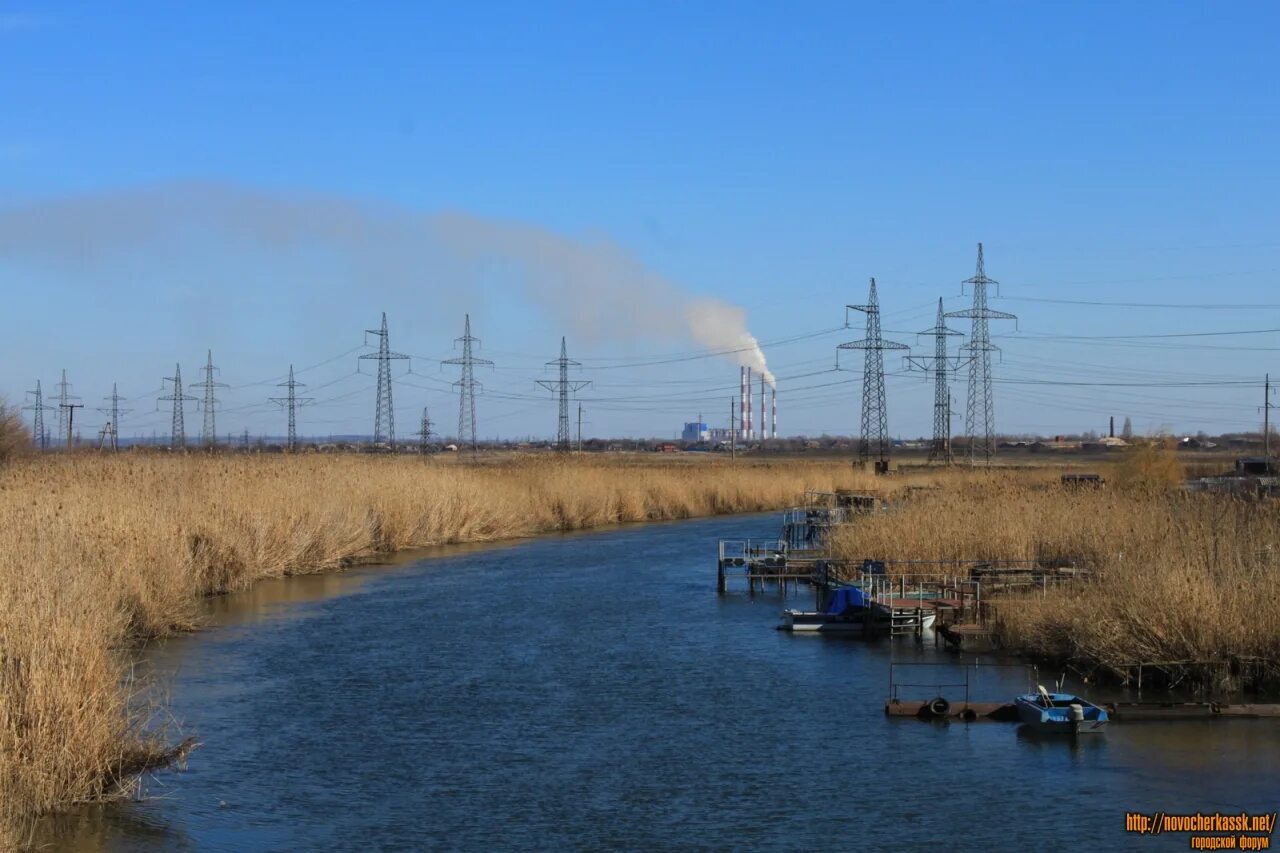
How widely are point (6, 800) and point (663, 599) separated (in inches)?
770

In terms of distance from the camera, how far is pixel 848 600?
1038 inches

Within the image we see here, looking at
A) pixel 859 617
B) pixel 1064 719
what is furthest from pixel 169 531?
pixel 1064 719

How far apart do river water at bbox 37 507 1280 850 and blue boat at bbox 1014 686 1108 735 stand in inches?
9.9

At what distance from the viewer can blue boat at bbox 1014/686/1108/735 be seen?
1672 cm

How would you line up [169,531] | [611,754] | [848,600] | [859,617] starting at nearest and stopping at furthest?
[611,754], [169,531], [859,617], [848,600]

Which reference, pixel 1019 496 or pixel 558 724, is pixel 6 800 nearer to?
pixel 558 724

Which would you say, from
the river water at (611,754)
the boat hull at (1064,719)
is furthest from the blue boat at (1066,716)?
the river water at (611,754)

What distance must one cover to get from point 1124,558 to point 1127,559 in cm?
10

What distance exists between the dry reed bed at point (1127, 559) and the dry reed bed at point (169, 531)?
13802mm

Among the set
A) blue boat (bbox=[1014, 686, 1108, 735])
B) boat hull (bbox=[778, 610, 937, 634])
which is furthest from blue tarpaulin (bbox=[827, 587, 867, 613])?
blue boat (bbox=[1014, 686, 1108, 735])

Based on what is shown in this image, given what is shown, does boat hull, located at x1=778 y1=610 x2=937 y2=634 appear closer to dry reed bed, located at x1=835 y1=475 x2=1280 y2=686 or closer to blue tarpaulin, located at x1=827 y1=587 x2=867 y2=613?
blue tarpaulin, located at x1=827 y1=587 x2=867 y2=613

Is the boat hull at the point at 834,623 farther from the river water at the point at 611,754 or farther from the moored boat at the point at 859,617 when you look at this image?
the river water at the point at 611,754

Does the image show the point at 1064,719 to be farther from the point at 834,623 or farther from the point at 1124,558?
the point at 834,623

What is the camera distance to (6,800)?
1140 cm
